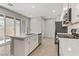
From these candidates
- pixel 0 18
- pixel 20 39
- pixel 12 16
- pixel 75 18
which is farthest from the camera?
pixel 12 16

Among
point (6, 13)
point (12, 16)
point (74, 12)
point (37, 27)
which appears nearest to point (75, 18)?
point (74, 12)

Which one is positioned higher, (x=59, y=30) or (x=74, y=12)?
(x=74, y=12)

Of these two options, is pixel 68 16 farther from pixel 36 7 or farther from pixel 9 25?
pixel 9 25

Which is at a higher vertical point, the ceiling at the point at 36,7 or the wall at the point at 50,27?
the ceiling at the point at 36,7

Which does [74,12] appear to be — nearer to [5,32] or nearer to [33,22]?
[5,32]

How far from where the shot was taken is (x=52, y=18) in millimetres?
10883

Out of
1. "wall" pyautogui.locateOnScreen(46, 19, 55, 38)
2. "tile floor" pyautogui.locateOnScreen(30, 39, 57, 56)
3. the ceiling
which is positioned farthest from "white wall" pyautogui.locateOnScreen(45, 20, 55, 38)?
"tile floor" pyautogui.locateOnScreen(30, 39, 57, 56)

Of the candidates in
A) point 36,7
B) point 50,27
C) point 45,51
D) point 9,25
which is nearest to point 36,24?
point 50,27

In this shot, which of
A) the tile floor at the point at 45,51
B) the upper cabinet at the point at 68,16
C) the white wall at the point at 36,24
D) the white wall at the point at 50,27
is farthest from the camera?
the white wall at the point at 50,27

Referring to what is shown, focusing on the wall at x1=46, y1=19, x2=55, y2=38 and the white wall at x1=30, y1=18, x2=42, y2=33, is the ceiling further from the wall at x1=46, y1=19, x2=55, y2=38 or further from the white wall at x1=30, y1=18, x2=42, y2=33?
the wall at x1=46, y1=19, x2=55, y2=38

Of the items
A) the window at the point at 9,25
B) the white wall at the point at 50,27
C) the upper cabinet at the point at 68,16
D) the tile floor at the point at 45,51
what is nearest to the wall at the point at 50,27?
the white wall at the point at 50,27

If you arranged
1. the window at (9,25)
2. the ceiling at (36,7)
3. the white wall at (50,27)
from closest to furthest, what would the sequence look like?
the ceiling at (36,7), the window at (9,25), the white wall at (50,27)

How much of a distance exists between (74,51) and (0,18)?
18.5ft

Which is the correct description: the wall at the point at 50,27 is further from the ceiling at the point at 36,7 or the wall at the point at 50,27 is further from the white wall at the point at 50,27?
the ceiling at the point at 36,7
